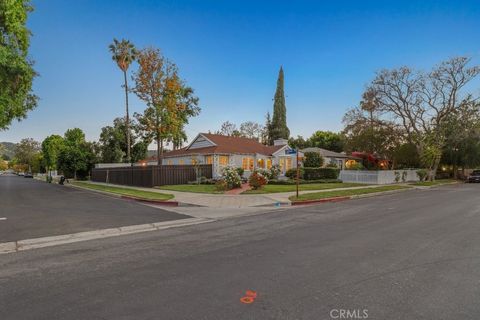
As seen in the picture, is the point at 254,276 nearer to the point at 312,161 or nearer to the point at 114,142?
the point at 312,161

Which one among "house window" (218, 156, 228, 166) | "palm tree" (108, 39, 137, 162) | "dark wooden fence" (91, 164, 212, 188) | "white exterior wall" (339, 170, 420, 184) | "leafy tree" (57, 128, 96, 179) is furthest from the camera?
"leafy tree" (57, 128, 96, 179)

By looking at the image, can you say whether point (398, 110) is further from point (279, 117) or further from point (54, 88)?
point (54, 88)

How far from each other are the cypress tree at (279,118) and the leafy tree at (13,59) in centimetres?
4626

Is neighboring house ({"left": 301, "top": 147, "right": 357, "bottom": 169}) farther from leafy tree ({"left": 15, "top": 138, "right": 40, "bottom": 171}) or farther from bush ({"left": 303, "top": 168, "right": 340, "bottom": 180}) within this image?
leafy tree ({"left": 15, "top": 138, "right": 40, "bottom": 171})

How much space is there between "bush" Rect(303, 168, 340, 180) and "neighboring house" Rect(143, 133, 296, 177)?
3.06 metres

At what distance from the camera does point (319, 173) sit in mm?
29531

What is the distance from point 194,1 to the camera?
20.5 m

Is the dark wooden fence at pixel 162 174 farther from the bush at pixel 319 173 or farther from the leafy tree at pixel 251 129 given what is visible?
the leafy tree at pixel 251 129

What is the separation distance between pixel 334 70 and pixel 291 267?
25955 millimetres

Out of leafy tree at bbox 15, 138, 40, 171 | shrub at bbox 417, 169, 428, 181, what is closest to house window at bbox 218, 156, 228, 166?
shrub at bbox 417, 169, 428, 181

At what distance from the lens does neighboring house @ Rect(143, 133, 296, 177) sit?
2920 cm

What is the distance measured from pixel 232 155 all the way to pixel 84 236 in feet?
72.9

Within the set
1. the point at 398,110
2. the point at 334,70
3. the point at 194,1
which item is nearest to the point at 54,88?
the point at 194,1

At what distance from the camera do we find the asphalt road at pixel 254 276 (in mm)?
3486
